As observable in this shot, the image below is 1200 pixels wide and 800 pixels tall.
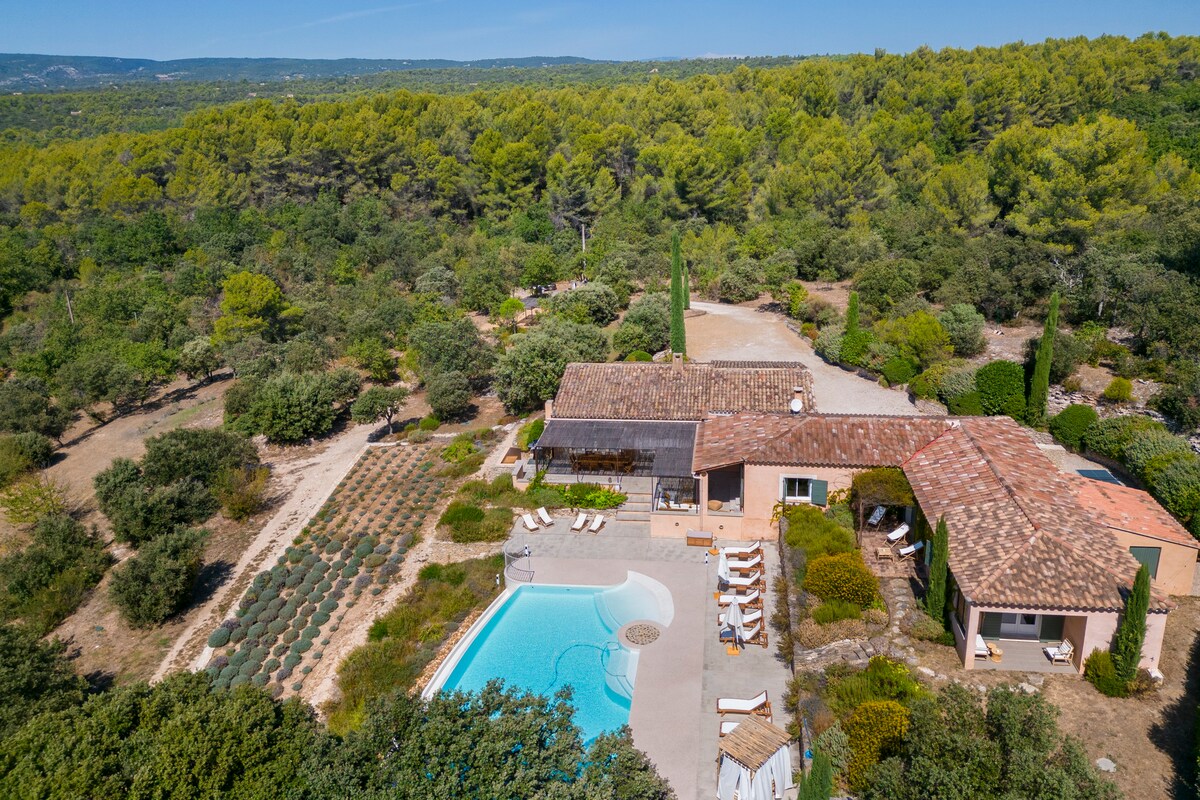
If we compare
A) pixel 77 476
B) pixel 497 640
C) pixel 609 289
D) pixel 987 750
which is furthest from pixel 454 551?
pixel 609 289

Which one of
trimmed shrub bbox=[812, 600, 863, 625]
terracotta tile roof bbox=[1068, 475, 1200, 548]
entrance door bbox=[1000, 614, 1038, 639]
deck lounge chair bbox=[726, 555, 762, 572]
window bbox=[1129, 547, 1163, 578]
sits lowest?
deck lounge chair bbox=[726, 555, 762, 572]

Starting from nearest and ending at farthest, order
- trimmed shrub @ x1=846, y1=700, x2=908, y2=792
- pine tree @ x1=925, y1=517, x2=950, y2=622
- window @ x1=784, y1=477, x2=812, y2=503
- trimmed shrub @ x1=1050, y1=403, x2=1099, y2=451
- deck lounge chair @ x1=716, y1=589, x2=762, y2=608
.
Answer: trimmed shrub @ x1=846, y1=700, x2=908, y2=792 < pine tree @ x1=925, y1=517, x2=950, y2=622 < deck lounge chair @ x1=716, y1=589, x2=762, y2=608 < window @ x1=784, y1=477, x2=812, y2=503 < trimmed shrub @ x1=1050, y1=403, x2=1099, y2=451

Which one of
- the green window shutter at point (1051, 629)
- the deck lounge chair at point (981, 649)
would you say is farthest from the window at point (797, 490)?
the green window shutter at point (1051, 629)

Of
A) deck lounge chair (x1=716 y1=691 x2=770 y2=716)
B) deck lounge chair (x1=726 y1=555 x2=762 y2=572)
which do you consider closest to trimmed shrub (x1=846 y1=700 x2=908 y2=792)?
deck lounge chair (x1=716 y1=691 x2=770 y2=716)

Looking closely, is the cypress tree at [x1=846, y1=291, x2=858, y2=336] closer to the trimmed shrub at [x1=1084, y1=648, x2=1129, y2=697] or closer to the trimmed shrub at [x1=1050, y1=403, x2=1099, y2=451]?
the trimmed shrub at [x1=1050, y1=403, x2=1099, y2=451]

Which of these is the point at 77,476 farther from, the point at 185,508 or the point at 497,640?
the point at 497,640

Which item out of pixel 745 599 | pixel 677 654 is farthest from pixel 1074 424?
pixel 677 654
